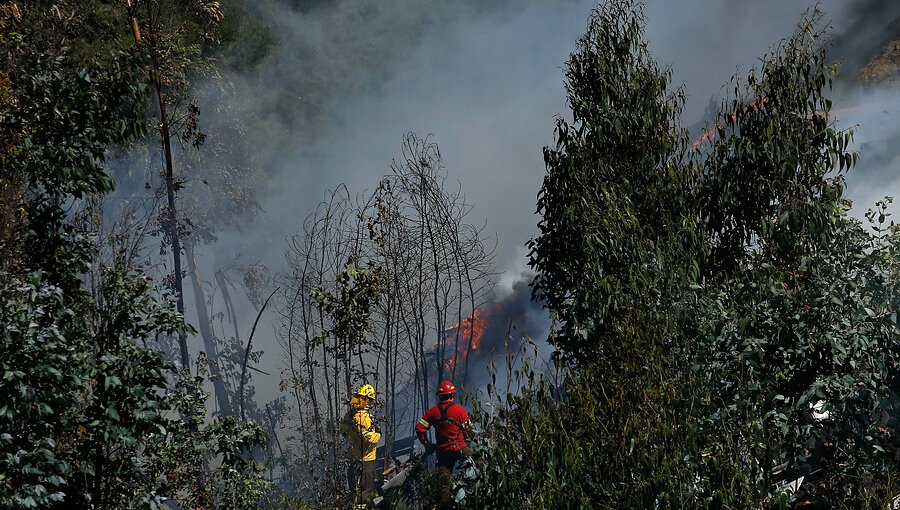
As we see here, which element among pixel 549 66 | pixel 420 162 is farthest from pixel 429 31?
pixel 420 162

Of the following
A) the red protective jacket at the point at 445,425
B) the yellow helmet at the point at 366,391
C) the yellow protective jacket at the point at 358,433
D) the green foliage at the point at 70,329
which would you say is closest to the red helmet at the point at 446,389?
the red protective jacket at the point at 445,425

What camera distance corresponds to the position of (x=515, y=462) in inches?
221

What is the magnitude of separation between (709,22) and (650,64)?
2274 cm

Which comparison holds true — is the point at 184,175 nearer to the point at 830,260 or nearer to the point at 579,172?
the point at 579,172

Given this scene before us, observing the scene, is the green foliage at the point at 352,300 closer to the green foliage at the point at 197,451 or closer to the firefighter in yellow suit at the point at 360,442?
the firefighter in yellow suit at the point at 360,442

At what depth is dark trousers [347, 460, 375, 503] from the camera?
12.4 meters

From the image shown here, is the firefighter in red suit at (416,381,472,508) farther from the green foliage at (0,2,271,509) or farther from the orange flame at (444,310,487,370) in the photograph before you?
the orange flame at (444,310,487,370)

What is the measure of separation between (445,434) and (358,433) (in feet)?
4.43

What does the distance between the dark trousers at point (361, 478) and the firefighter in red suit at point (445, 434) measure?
0.94 meters

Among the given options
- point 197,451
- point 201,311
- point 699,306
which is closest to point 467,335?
point 201,311

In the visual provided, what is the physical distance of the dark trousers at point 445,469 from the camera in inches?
474

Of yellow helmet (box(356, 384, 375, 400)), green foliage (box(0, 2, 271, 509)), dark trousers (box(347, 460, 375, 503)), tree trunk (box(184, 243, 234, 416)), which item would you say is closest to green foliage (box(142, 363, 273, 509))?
green foliage (box(0, 2, 271, 509))

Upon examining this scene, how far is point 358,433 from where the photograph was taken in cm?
1291

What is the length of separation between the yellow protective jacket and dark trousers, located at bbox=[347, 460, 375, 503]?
0.12 meters
